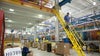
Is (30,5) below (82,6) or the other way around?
below

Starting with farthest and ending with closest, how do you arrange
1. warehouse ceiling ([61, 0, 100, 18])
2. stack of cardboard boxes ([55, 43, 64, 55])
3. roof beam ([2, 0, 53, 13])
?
warehouse ceiling ([61, 0, 100, 18])
stack of cardboard boxes ([55, 43, 64, 55])
roof beam ([2, 0, 53, 13])

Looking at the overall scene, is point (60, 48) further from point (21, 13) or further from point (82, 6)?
point (82, 6)

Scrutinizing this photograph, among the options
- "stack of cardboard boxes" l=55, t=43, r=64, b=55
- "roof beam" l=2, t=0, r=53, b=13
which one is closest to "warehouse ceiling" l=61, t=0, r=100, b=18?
"roof beam" l=2, t=0, r=53, b=13

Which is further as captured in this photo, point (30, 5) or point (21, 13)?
point (21, 13)

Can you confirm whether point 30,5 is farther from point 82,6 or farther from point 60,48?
→ point 82,6

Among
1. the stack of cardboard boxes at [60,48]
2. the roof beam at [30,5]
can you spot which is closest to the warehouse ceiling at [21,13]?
the roof beam at [30,5]

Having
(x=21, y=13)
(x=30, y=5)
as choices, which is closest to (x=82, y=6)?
(x=21, y=13)

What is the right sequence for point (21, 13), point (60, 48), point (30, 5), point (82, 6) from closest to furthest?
point (30, 5), point (60, 48), point (21, 13), point (82, 6)

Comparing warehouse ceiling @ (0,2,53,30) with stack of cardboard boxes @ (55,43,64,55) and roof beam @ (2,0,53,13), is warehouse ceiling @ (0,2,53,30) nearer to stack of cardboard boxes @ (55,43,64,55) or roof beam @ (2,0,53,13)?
roof beam @ (2,0,53,13)

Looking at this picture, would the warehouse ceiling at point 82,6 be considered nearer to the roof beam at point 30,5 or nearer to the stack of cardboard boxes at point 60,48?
the roof beam at point 30,5

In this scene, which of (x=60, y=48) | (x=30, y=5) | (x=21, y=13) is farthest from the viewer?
(x=21, y=13)

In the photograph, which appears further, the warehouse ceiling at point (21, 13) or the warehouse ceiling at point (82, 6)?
the warehouse ceiling at point (82, 6)

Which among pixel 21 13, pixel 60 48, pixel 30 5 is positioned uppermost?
pixel 30 5

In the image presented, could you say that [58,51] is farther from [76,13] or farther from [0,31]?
[76,13]
